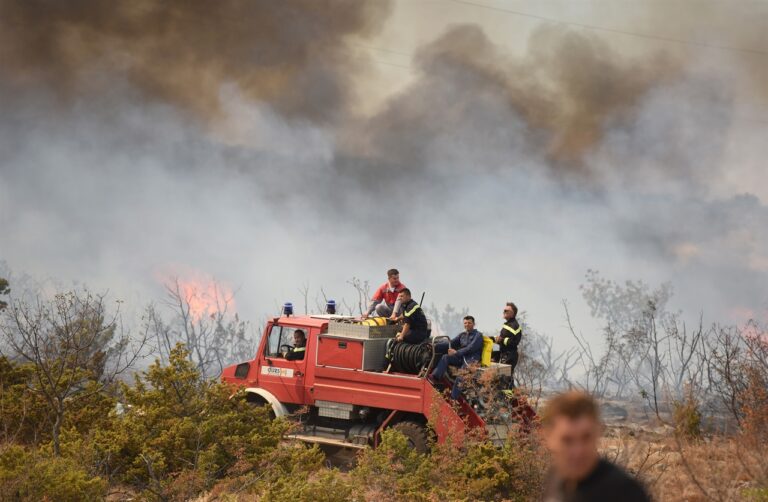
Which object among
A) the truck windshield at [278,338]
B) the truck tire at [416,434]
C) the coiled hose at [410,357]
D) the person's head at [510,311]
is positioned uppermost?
the person's head at [510,311]

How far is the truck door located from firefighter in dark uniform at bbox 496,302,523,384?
3.09 meters

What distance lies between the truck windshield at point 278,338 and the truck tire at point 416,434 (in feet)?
8.89

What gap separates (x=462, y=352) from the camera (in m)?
11.5

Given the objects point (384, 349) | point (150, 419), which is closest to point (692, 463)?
point (384, 349)

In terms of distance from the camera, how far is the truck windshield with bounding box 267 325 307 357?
43.0 feet

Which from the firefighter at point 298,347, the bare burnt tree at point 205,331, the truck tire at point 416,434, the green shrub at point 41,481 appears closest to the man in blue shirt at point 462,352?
the truck tire at point 416,434

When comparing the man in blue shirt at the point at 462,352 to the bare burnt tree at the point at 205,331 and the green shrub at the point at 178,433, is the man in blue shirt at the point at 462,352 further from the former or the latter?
the bare burnt tree at the point at 205,331

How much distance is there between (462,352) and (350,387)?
192 cm

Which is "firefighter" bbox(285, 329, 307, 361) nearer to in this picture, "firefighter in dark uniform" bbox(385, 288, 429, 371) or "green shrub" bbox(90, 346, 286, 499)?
"firefighter in dark uniform" bbox(385, 288, 429, 371)

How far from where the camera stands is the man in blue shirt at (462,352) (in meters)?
11.5

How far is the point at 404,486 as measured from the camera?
880 centimetres

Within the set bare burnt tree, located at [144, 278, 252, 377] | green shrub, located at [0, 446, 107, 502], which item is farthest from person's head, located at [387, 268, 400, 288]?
bare burnt tree, located at [144, 278, 252, 377]

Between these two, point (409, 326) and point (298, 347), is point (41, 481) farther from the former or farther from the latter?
point (409, 326)

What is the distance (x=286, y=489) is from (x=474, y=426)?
14.9ft
